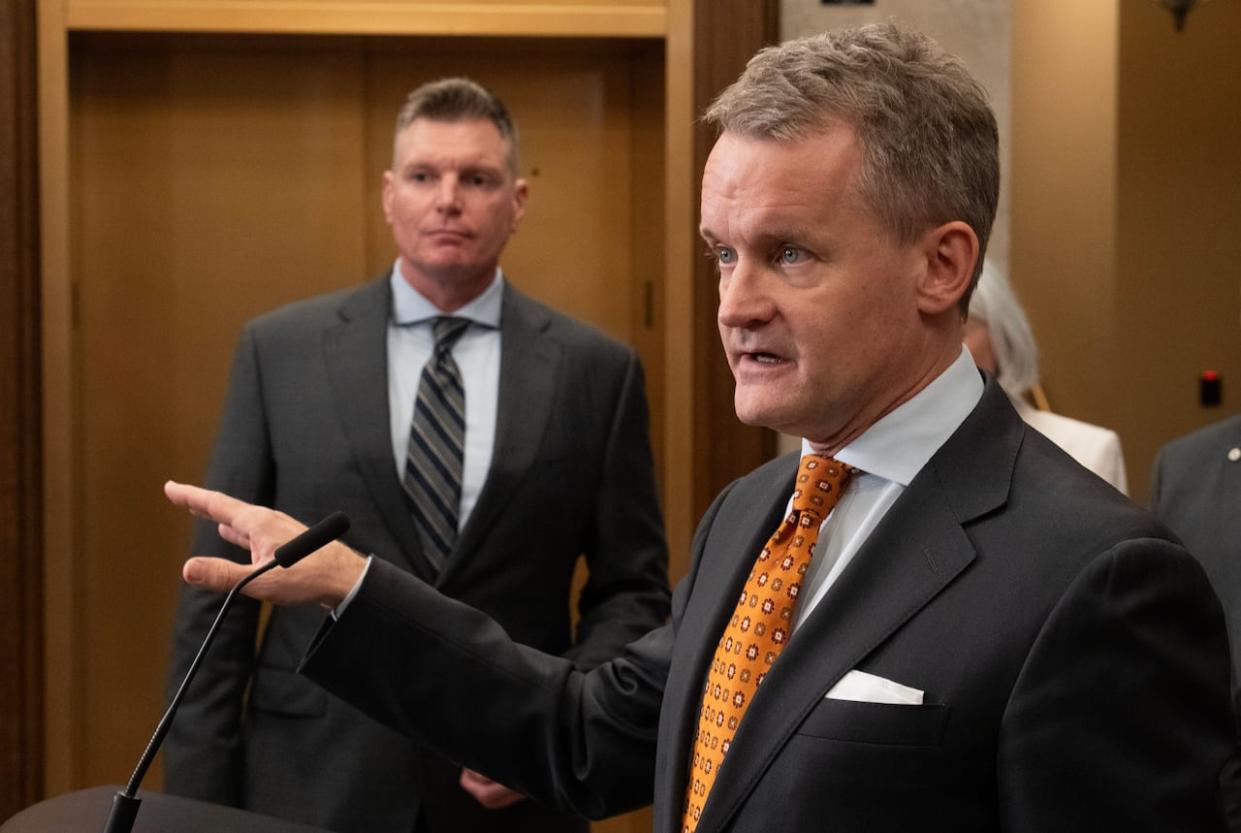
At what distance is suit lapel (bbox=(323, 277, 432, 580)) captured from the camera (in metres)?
2.61

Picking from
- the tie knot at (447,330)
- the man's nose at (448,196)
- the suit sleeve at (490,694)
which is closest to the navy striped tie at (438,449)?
the tie knot at (447,330)

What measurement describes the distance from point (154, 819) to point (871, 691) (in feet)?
1.81

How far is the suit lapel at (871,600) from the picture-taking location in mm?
1307

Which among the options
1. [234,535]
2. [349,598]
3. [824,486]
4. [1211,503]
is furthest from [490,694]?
[1211,503]

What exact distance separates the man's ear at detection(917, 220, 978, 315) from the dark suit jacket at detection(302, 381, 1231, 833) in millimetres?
102

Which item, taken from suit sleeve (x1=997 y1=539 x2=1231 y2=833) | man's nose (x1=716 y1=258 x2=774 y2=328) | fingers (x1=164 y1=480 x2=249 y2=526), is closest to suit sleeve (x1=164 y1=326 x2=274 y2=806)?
fingers (x1=164 y1=480 x2=249 y2=526)

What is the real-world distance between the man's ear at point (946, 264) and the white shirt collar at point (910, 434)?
0.23 ft

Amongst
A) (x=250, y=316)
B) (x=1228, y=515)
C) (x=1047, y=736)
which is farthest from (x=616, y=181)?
(x=1047, y=736)

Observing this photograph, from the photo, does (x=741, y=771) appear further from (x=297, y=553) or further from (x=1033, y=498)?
(x=297, y=553)

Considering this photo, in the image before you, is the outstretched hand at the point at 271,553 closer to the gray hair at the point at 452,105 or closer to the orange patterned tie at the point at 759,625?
the orange patterned tie at the point at 759,625

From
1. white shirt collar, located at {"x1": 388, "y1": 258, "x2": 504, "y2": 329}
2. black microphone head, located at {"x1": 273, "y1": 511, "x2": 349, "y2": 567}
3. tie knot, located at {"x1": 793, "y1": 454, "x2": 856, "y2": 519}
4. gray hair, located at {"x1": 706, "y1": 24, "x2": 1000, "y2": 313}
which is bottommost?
black microphone head, located at {"x1": 273, "y1": 511, "x2": 349, "y2": 567}

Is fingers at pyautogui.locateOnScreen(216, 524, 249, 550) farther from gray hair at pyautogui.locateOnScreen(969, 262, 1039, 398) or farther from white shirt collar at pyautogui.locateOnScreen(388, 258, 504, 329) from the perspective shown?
gray hair at pyautogui.locateOnScreen(969, 262, 1039, 398)

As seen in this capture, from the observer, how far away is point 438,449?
270 centimetres

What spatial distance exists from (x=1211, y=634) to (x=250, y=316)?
3.19 m
